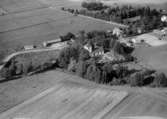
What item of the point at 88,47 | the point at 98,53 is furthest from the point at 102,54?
the point at 88,47

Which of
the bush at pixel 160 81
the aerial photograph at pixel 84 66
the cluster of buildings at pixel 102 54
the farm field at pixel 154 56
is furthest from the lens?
the cluster of buildings at pixel 102 54

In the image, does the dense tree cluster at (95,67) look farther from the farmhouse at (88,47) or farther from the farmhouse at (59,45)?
the farmhouse at (59,45)

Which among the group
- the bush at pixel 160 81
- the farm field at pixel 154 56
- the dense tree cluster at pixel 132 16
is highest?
the dense tree cluster at pixel 132 16

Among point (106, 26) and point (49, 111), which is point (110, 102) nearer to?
point (49, 111)

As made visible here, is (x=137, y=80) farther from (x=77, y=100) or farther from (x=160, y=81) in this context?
(x=77, y=100)

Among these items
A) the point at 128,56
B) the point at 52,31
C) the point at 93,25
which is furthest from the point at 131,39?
the point at 52,31

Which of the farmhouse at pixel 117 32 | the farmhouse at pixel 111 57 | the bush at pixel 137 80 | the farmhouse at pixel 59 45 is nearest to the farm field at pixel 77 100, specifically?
the bush at pixel 137 80

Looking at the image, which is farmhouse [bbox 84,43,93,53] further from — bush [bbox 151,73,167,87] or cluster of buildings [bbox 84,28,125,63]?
bush [bbox 151,73,167,87]

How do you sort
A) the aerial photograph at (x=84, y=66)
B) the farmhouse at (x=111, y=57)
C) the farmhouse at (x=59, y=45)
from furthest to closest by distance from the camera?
the farmhouse at (x=59, y=45) → the farmhouse at (x=111, y=57) → the aerial photograph at (x=84, y=66)
